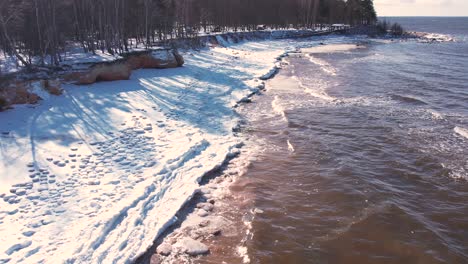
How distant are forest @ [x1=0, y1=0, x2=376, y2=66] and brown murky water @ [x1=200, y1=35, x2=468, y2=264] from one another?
16467mm

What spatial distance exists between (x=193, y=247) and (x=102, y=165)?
208 inches

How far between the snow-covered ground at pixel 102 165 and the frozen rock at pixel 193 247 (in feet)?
2.55

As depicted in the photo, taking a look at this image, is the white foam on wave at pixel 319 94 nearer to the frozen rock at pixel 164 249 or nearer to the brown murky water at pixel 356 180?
the brown murky water at pixel 356 180

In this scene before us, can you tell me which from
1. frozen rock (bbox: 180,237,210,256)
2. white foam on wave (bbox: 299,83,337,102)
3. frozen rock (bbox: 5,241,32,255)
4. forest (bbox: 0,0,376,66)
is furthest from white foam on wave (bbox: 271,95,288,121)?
forest (bbox: 0,0,376,66)

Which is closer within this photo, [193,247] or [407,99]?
[193,247]

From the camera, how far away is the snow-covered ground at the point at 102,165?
8.20 metres

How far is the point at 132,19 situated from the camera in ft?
146

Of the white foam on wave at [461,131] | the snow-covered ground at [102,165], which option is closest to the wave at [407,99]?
the white foam on wave at [461,131]

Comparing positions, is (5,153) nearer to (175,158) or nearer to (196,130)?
(175,158)

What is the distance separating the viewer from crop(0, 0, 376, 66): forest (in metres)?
25.6

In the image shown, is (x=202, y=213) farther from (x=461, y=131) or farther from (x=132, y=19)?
(x=132, y=19)

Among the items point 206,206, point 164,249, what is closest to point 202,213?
point 206,206

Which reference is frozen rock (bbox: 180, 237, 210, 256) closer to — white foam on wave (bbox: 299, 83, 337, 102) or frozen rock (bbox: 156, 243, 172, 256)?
frozen rock (bbox: 156, 243, 172, 256)

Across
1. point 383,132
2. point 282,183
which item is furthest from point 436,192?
point 383,132
